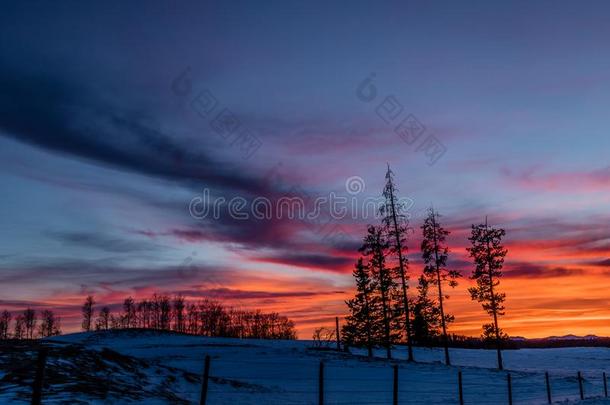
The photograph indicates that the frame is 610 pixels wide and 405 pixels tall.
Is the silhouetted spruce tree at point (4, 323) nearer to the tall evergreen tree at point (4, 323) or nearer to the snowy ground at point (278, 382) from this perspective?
the tall evergreen tree at point (4, 323)

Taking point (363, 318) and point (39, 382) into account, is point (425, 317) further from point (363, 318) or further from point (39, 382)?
point (39, 382)

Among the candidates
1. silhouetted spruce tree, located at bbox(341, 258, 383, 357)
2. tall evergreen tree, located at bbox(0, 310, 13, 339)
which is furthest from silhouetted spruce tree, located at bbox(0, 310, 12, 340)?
silhouetted spruce tree, located at bbox(341, 258, 383, 357)

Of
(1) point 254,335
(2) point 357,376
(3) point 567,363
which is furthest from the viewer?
(1) point 254,335

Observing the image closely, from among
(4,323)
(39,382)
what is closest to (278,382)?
(39,382)

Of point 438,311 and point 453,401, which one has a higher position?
point 438,311

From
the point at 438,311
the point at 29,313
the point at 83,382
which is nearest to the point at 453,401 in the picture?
the point at 83,382

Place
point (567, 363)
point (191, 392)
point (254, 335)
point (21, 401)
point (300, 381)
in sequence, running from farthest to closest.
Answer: point (254, 335) → point (567, 363) → point (300, 381) → point (191, 392) → point (21, 401)

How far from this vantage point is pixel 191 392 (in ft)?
66.8

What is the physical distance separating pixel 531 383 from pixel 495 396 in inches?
447

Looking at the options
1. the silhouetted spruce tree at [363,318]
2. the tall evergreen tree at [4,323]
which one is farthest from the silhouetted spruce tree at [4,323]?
the silhouetted spruce tree at [363,318]

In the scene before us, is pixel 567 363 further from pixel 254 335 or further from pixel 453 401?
pixel 254 335

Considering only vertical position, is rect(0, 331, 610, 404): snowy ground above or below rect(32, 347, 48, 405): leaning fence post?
below

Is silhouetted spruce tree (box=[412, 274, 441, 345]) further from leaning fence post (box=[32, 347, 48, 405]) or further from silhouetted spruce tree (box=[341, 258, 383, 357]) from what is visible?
leaning fence post (box=[32, 347, 48, 405])

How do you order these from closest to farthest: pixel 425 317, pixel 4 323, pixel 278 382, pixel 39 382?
pixel 39 382 → pixel 278 382 → pixel 425 317 → pixel 4 323
